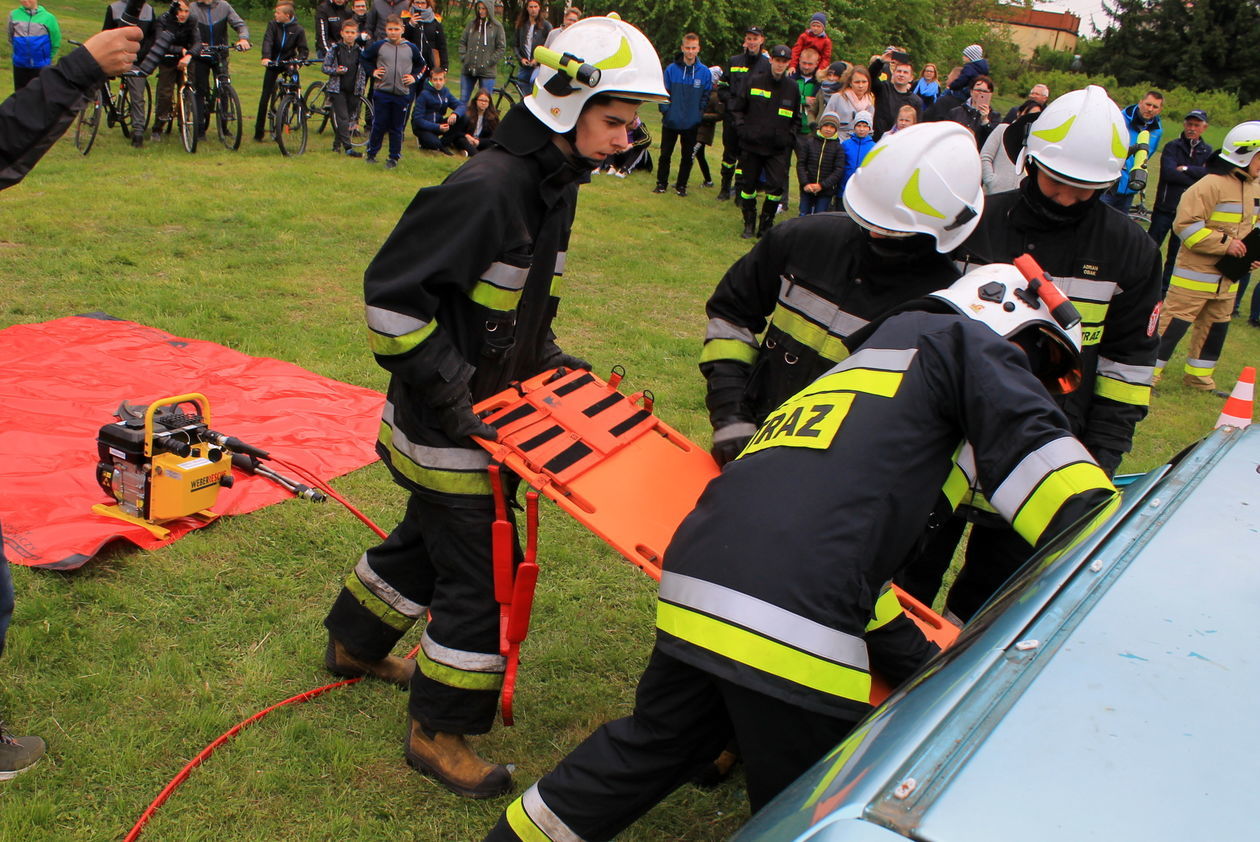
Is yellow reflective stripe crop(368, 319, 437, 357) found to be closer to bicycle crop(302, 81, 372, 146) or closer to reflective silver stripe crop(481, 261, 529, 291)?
reflective silver stripe crop(481, 261, 529, 291)

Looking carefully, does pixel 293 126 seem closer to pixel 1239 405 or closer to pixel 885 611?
pixel 1239 405

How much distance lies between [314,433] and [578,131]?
3.06m

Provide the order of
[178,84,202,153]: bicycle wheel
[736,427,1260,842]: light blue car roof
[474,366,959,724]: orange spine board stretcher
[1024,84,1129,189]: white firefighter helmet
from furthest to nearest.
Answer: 1. [178,84,202,153]: bicycle wheel
2. [1024,84,1129,189]: white firefighter helmet
3. [474,366,959,724]: orange spine board stretcher
4. [736,427,1260,842]: light blue car roof

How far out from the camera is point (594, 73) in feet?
8.33

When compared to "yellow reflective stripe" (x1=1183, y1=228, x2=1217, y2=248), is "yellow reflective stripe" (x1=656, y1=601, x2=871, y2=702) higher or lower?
lower

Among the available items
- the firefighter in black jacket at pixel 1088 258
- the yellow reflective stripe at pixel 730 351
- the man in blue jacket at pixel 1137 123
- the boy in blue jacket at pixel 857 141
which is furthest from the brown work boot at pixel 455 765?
the man in blue jacket at pixel 1137 123

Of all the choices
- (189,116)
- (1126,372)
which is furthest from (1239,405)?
(189,116)

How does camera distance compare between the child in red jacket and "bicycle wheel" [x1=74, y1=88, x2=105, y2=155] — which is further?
the child in red jacket

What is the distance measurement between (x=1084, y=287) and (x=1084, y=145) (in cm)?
47

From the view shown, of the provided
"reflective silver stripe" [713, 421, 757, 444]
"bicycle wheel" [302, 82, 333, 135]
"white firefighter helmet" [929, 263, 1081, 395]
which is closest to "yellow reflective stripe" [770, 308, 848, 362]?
"reflective silver stripe" [713, 421, 757, 444]

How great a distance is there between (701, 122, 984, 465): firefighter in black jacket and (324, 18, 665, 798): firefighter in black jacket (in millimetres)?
645

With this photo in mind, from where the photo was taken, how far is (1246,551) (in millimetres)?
1576

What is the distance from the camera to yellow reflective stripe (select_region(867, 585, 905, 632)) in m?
2.17

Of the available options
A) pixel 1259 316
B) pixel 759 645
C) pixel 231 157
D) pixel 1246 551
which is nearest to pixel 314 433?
pixel 759 645
